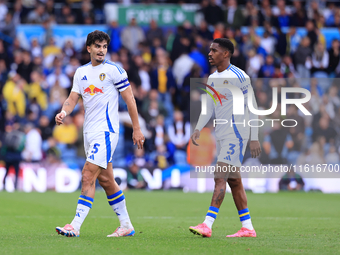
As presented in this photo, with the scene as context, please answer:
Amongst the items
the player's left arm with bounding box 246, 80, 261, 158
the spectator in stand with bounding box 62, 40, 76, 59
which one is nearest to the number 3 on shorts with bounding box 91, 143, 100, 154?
the player's left arm with bounding box 246, 80, 261, 158

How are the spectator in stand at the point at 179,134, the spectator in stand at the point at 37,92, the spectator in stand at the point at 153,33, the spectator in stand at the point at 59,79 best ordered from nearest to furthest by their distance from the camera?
the spectator in stand at the point at 179,134, the spectator in stand at the point at 37,92, the spectator in stand at the point at 59,79, the spectator in stand at the point at 153,33

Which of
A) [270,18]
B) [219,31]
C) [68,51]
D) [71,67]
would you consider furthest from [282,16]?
[71,67]

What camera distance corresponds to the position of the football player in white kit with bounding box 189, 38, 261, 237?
7195 millimetres

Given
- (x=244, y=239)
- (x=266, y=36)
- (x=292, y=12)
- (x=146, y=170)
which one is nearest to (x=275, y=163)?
(x=146, y=170)

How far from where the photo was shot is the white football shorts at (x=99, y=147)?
269 inches

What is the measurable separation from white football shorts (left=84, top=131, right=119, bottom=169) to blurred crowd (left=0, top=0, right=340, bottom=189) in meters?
9.90

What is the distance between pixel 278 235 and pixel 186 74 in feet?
39.7

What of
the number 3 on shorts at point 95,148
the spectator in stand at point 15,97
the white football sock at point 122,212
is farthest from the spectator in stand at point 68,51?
the number 3 on shorts at point 95,148

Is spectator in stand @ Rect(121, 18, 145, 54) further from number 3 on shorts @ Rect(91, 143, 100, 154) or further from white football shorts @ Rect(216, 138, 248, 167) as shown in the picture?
number 3 on shorts @ Rect(91, 143, 100, 154)

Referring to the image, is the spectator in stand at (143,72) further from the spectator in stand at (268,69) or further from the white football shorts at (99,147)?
the white football shorts at (99,147)

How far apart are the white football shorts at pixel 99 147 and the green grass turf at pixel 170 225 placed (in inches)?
37.0

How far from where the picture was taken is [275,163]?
16359mm

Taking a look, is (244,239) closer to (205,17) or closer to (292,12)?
(205,17)

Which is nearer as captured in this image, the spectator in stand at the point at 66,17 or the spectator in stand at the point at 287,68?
the spectator in stand at the point at 287,68
